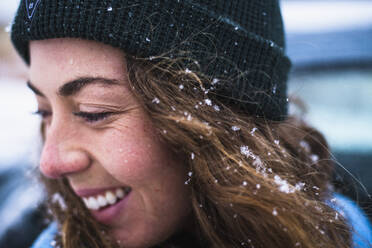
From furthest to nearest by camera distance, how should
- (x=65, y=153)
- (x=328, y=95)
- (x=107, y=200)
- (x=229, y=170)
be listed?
(x=328, y=95)
(x=107, y=200)
(x=65, y=153)
(x=229, y=170)

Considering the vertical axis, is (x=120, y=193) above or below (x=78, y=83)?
below

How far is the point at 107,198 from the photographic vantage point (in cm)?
143

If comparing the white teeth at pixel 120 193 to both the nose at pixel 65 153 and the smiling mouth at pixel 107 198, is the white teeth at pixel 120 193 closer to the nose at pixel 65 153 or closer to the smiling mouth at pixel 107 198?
the smiling mouth at pixel 107 198

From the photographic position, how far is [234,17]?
137 centimetres

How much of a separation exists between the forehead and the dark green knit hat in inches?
1.5

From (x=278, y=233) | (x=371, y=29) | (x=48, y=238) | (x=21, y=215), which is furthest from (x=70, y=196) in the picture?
(x=371, y=29)

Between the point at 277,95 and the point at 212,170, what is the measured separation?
0.48 metres

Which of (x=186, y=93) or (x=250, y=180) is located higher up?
(x=186, y=93)

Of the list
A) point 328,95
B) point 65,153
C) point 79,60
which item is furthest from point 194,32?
point 328,95

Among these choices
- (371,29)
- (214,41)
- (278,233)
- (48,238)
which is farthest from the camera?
(371,29)

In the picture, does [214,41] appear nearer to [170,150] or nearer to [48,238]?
[170,150]

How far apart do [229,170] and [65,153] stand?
2.21 ft

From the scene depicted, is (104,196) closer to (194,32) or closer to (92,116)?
(92,116)

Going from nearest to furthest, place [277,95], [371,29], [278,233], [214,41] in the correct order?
1. [278,233]
2. [214,41]
3. [277,95]
4. [371,29]
